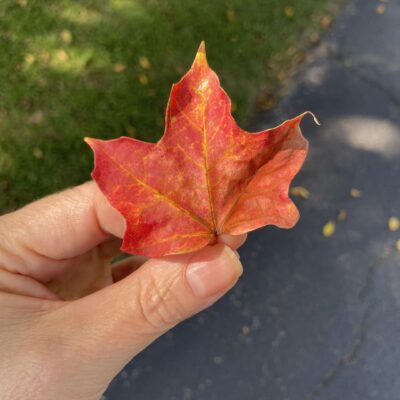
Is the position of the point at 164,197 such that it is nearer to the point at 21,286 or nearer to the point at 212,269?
the point at 212,269

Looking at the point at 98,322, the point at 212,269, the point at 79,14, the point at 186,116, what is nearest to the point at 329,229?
the point at 212,269

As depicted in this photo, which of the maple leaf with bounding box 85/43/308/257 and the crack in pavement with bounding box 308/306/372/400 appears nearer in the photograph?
the maple leaf with bounding box 85/43/308/257

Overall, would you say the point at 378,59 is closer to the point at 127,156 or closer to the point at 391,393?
the point at 391,393

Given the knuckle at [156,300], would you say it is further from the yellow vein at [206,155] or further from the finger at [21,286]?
the finger at [21,286]

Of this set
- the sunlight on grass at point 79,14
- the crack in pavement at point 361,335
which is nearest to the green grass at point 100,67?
the sunlight on grass at point 79,14

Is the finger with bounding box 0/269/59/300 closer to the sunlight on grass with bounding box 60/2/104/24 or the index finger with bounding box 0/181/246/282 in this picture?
the index finger with bounding box 0/181/246/282

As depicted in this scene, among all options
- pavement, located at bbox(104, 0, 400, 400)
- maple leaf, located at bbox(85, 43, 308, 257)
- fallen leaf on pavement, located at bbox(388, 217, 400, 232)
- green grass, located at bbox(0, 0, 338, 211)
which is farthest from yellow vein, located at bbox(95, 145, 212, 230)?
fallen leaf on pavement, located at bbox(388, 217, 400, 232)
